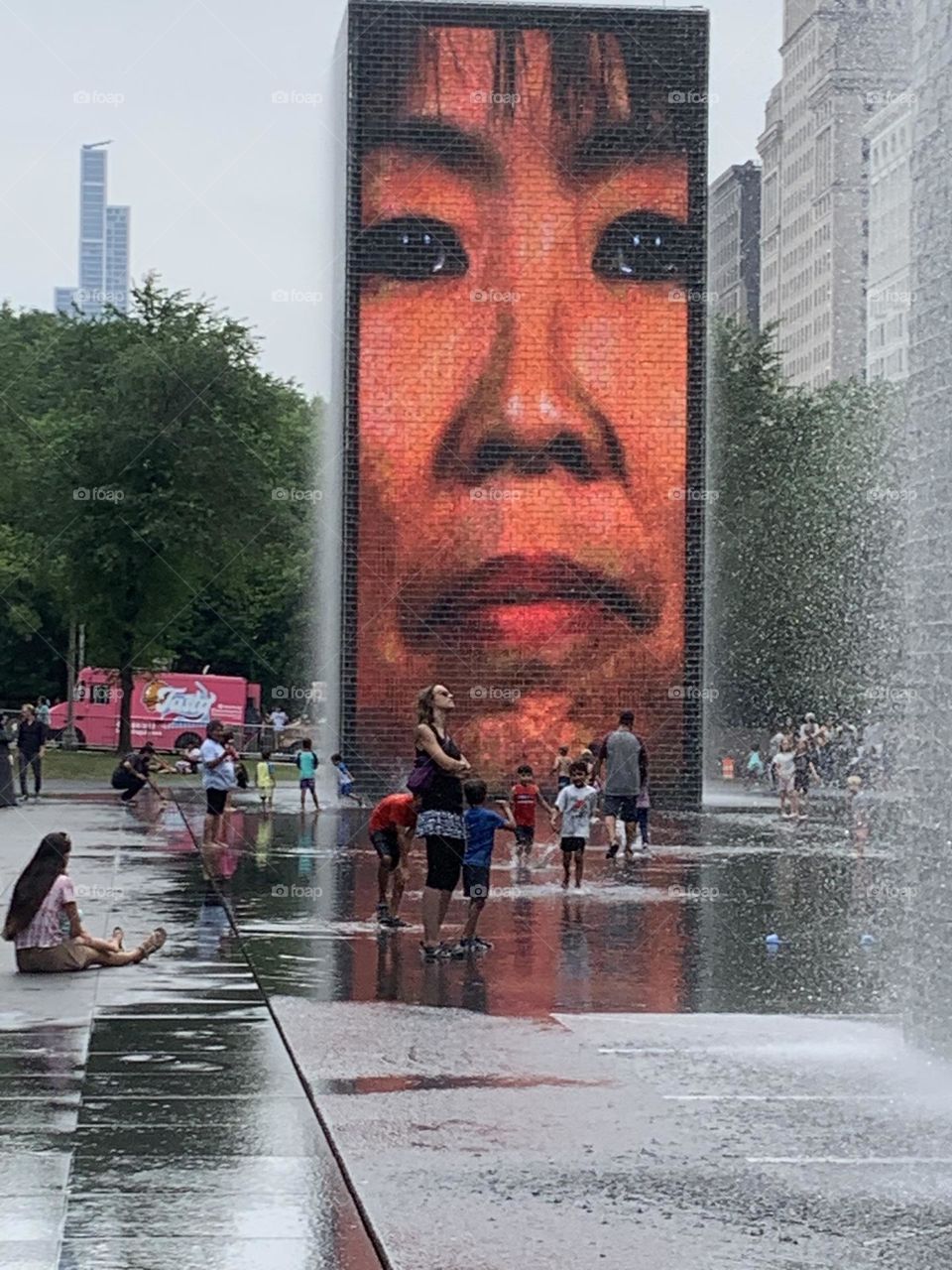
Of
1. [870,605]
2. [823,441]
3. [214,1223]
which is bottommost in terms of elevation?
[214,1223]

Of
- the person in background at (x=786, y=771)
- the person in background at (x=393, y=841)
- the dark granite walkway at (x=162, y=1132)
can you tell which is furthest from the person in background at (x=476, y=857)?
the person in background at (x=786, y=771)

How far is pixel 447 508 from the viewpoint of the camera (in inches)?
1455

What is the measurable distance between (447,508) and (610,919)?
20179mm

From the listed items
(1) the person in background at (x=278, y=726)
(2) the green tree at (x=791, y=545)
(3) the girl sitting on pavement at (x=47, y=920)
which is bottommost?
(3) the girl sitting on pavement at (x=47, y=920)

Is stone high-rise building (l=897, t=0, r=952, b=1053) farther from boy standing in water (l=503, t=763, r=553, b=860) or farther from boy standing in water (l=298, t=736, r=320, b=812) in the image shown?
boy standing in water (l=298, t=736, r=320, b=812)

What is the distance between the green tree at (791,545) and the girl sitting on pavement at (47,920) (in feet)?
126

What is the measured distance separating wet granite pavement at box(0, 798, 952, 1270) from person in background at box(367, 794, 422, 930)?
8.8 inches

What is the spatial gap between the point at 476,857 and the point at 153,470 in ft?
109

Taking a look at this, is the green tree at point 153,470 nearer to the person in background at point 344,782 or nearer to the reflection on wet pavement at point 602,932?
the person in background at point 344,782

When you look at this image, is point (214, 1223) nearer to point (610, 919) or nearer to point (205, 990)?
point (205, 990)

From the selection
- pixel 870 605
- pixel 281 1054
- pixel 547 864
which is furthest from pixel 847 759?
pixel 281 1054

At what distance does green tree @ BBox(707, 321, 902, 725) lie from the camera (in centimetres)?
5325

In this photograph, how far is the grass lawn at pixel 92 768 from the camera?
1800 inches

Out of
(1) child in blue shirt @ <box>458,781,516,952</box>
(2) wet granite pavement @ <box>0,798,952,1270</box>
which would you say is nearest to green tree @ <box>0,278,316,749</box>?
(2) wet granite pavement @ <box>0,798,952,1270</box>
